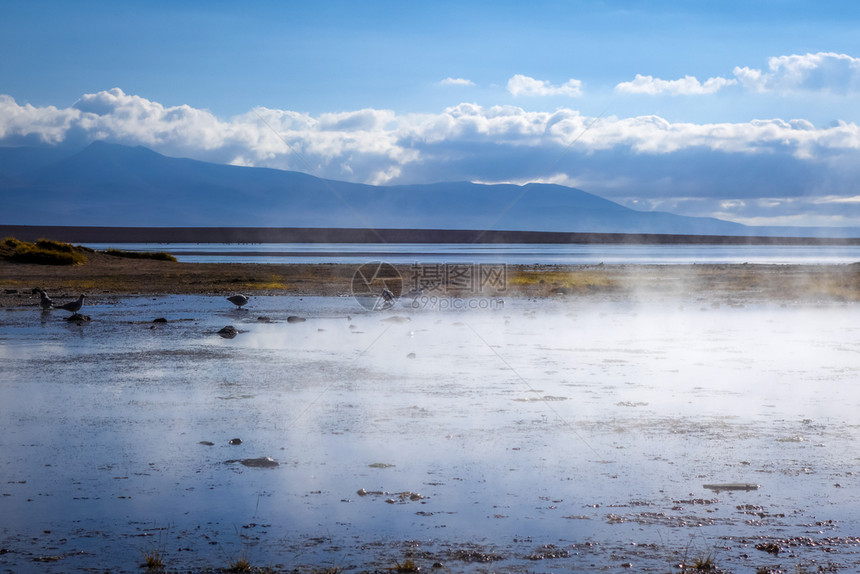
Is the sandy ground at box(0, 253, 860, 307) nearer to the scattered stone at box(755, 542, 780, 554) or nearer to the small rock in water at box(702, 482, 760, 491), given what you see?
the small rock in water at box(702, 482, 760, 491)

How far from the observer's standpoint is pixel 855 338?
56.4 ft

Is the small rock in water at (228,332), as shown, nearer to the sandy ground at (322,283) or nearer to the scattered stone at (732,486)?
the sandy ground at (322,283)

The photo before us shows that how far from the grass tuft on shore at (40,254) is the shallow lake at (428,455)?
2585 centimetres

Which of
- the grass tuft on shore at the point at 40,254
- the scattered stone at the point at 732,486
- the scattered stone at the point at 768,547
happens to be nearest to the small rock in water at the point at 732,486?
the scattered stone at the point at 732,486

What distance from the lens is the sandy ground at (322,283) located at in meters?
30.2

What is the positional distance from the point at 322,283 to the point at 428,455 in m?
28.1

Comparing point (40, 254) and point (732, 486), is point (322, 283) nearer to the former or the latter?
point (40, 254)

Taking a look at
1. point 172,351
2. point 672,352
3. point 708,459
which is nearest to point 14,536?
point 708,459

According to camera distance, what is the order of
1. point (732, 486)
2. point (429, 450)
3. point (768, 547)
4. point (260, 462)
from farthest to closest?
point (429, 450), point (260, 462), point (732, 486), point (768, 547)

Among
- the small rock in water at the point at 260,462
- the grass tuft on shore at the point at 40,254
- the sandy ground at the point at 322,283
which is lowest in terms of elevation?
the small rock in water at the point at 260,462

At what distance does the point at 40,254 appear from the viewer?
3956 centimetres

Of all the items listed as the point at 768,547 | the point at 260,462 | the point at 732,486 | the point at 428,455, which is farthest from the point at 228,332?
the point at 768,547

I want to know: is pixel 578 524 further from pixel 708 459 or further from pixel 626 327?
pixel 626 327

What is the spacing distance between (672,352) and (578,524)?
9.82m
